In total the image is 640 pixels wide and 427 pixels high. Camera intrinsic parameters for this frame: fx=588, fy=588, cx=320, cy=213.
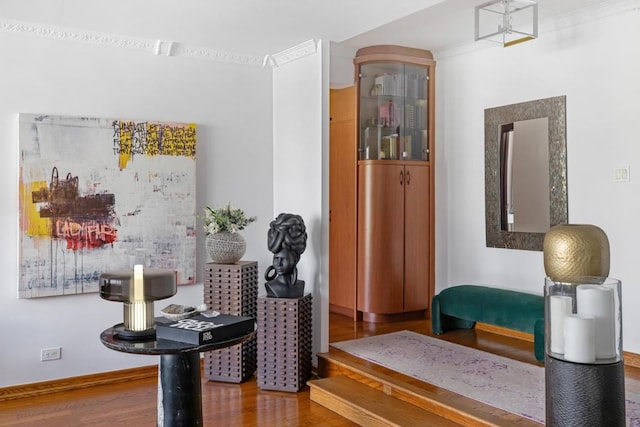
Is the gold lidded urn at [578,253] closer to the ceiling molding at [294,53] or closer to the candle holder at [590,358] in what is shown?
the candle holder at [590,358]

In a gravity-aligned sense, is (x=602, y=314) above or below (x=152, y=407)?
above

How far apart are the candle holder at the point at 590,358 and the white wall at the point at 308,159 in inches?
111

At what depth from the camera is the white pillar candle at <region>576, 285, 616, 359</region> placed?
1767mm

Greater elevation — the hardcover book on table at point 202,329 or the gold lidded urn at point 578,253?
the gold lidded urn at point 578,253

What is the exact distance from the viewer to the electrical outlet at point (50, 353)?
4168 millimetres

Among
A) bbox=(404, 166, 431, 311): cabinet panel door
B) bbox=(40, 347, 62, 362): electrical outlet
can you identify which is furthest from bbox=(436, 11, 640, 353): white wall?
bbox=(40, 347, 62, 362): electrical outlet

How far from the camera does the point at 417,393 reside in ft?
11.8

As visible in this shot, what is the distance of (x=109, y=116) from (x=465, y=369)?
317 cm

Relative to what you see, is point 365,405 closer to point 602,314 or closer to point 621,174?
point 602,314

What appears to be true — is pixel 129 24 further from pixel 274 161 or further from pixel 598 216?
pixel 598 216

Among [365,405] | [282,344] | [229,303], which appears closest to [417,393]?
[365,405]

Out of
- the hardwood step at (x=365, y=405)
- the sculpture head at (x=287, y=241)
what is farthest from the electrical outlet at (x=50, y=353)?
the hardwood step at (x=365, y=405)

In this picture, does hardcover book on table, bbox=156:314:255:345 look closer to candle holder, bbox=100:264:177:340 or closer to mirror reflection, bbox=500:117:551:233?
candle holder, bbox=100:264:177:340

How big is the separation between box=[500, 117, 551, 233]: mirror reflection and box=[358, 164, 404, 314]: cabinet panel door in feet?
3.21
